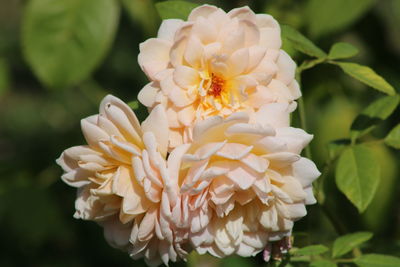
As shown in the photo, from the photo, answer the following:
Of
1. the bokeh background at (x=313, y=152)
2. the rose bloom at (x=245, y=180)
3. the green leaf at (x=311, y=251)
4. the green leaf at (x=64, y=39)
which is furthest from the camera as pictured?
the bokeh background at (x=313, y=152)

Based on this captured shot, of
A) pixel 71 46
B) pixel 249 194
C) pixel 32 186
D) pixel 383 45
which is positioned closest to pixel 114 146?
pixel 249 194

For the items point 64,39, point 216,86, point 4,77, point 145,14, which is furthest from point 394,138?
point 4,77

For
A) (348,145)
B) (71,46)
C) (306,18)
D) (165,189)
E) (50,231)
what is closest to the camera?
(165,189)

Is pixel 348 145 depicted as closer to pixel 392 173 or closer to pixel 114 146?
pixel 114 146

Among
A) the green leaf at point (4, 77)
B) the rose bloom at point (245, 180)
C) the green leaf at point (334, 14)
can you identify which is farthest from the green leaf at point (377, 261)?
the green leaf at point (4, 77)

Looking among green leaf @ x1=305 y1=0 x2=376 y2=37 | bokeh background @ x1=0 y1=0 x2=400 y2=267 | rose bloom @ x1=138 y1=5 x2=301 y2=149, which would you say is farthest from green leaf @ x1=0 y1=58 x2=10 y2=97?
rose bloom @ x1=138 y1=5 x2=301 y2=149

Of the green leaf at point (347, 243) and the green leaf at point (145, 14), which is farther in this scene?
the green leaf at point (145, 14)

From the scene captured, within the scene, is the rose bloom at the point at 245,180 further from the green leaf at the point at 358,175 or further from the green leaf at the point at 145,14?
the green leaf at the point at 145,14
